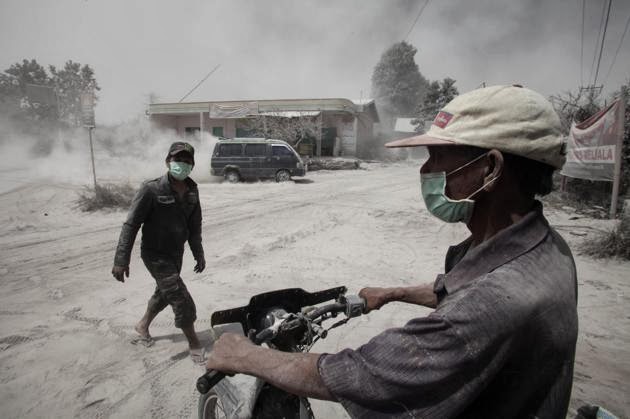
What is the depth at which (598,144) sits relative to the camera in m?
8.87

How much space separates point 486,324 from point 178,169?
3296mm

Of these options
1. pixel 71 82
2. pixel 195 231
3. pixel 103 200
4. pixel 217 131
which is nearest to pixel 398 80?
pixel 217 131

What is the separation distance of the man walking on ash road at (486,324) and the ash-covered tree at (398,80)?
208ft

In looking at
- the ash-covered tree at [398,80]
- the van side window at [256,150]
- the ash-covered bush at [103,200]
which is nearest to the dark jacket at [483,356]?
the ash-covered bush at [103,200]

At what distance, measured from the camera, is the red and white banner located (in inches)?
325

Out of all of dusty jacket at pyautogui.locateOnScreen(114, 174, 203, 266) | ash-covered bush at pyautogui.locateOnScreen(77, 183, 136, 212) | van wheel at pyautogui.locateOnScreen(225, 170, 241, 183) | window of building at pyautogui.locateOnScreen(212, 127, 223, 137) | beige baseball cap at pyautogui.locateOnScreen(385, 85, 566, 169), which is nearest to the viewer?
beige baseball cap at pyautogui.locateOnScreen(385, 85, 566, 169)

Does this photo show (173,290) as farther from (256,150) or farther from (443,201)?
Result: (256,150)

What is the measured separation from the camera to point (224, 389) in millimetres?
1880

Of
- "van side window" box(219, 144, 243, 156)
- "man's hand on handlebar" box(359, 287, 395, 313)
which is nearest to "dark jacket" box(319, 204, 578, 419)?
"man's hand on handlebar" box(359, 287, 395, 313)

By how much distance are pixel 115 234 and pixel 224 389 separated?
7.33 metres

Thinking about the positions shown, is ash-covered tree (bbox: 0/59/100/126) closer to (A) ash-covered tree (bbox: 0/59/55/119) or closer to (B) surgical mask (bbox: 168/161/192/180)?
(A) ash-covered tree (bbox: 0/59/55/119)

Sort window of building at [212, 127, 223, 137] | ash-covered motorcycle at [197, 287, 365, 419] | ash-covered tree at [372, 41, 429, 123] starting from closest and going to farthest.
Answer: ash-covered motorcycle at [197, 287, 365, 419] < window of building at [212, 127, 223, 137] < ash-covered tree at [372, 41, 429, 123]

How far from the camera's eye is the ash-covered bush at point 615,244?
613cm

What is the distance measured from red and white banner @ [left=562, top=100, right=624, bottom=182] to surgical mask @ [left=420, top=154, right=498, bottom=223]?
30.8 feet
